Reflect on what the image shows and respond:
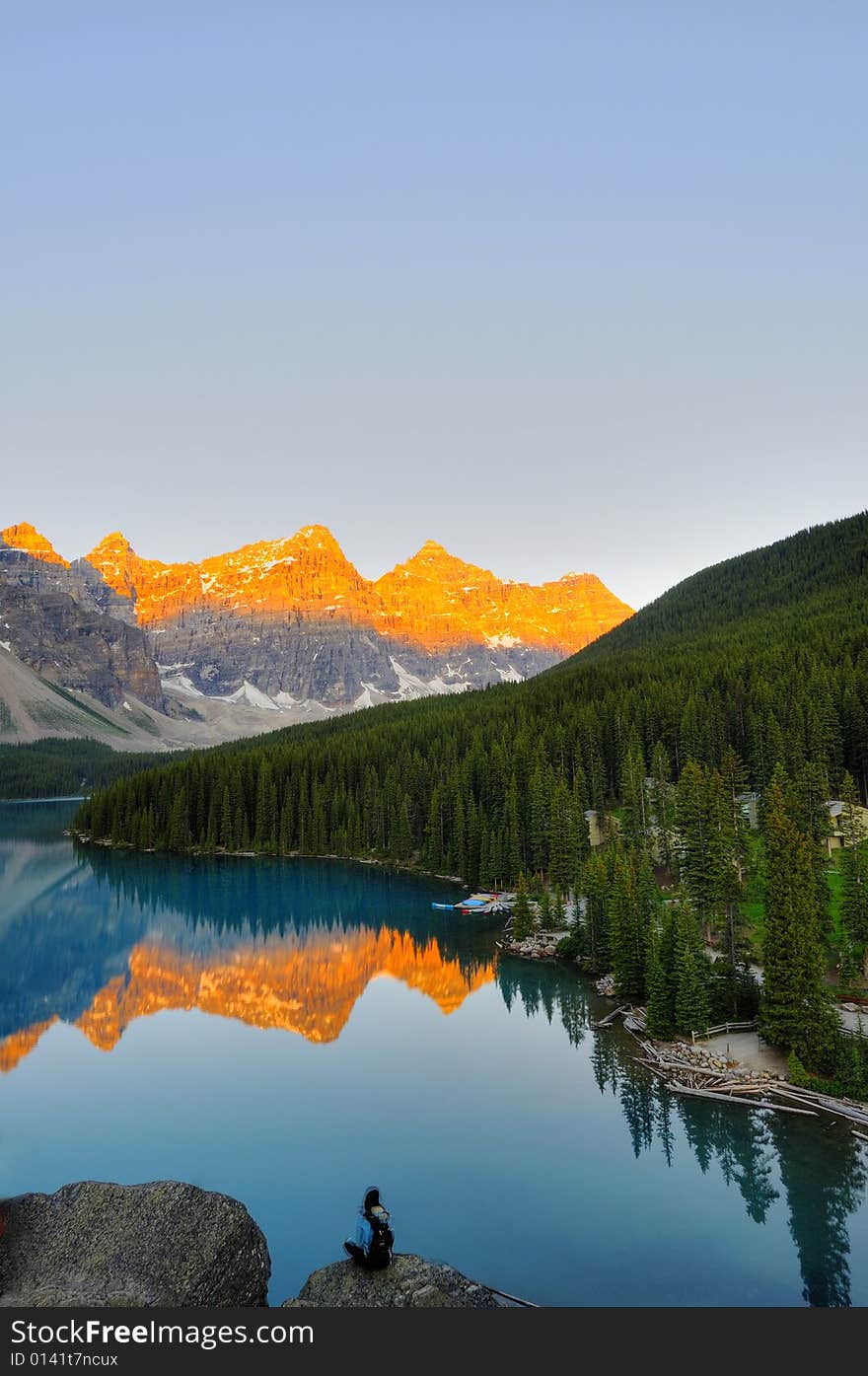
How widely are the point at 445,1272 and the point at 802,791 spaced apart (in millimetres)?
74720

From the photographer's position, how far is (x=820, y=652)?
12075cm

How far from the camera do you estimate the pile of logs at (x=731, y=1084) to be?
127 ft

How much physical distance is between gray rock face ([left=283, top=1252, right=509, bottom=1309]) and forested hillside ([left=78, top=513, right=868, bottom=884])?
2783 inches

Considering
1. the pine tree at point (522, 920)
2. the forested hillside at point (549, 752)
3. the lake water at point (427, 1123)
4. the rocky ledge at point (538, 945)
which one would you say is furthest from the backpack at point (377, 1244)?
the forested hillside at point (549, 752)

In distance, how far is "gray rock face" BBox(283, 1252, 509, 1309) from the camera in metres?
20.9

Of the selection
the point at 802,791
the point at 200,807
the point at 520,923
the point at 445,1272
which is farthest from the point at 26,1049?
the point at 200,807

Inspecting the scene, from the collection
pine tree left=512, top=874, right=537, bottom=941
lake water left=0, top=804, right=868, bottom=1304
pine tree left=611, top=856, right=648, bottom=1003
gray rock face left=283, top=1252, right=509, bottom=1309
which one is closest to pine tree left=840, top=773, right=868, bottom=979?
pine tree left=611, top=856, right=648, bottom=1003

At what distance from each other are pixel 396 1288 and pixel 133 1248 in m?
7.21

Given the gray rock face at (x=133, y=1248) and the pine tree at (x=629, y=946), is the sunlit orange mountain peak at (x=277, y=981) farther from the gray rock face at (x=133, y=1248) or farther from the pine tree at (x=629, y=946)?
the gray rock face at (x=133, y=1248)

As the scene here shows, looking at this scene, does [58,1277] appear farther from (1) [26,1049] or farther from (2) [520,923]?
(2) [520,923]

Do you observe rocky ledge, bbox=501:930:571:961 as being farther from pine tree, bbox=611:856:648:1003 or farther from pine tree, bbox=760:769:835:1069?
pine tree, bbox=760:769:835:1069

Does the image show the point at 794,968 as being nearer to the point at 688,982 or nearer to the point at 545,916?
the point at 688,982

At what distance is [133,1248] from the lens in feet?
73.2

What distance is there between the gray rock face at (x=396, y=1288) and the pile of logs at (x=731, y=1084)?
22912 mm
